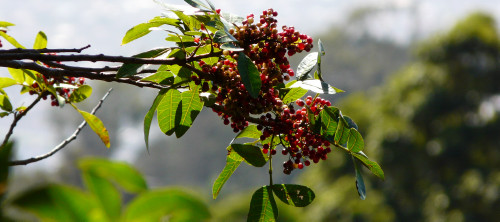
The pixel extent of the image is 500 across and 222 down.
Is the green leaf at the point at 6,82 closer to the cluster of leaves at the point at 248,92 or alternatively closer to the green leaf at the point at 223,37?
the cluster of leaves at the point at 248,92

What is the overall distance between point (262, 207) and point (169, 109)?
0.26 meters

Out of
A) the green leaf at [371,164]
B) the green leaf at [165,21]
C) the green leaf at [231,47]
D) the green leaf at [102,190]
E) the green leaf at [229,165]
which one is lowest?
the green leaf at [371,164]

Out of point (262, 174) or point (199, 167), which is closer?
point (262, 174)

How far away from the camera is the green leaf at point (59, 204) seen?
28 cm

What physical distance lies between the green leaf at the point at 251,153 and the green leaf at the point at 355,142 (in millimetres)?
161

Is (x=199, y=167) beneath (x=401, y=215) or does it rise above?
beneath

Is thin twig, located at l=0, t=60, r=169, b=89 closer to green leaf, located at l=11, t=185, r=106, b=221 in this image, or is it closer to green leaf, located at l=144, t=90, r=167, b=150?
green leaf, located at l=144, t=90, r=167, b=150

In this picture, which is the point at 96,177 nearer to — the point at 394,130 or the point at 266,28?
the point at 266,28

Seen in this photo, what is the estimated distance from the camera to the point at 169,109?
1089mm

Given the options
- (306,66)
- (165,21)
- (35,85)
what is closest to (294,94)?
(306,66)

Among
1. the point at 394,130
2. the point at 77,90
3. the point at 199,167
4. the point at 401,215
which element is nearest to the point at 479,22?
the point at 394,130

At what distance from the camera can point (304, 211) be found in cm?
1977

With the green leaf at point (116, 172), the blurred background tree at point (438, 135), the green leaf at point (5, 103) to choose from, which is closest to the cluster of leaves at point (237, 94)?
the green leaf at point (5, 103)

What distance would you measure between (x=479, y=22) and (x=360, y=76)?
97.9 ft
